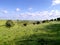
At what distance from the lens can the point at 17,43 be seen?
72.4ft

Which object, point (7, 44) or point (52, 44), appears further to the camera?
point (7, 44)

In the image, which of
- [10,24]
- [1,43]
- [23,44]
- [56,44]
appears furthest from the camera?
[10,24]

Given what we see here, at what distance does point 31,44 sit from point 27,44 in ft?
2.02

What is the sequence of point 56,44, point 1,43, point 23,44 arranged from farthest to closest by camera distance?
point 1,43
point 23,44
point 56,44

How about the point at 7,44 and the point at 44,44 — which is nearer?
the point at 44,44

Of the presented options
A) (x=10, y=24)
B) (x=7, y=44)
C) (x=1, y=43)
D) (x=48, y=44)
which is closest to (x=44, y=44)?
(x=48, y=44)

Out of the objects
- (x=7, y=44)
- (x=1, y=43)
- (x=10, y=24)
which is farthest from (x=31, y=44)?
(x=10, y=24)

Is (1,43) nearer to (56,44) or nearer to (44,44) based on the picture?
(44,44)

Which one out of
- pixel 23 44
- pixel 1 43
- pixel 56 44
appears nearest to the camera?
pixel 56 44

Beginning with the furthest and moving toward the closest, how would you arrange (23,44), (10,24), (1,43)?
(10,24) < (1,43) < (23,44)

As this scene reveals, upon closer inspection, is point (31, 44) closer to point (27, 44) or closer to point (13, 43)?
point (27, 44)

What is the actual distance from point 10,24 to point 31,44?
25.1m

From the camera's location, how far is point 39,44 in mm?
20734

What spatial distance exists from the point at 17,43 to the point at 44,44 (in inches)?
162
